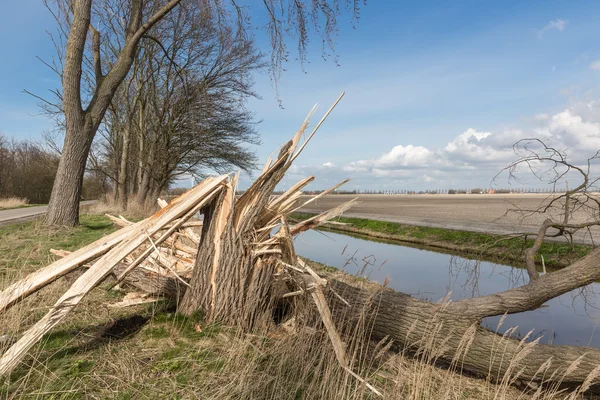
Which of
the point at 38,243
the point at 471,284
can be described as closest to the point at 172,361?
the point at 38,243

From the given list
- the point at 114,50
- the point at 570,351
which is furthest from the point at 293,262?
the point at 114,50

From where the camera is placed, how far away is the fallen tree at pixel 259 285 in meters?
3.02

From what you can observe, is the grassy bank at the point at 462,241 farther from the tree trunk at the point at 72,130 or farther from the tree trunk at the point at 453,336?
the tree trunk at the point at 72,130

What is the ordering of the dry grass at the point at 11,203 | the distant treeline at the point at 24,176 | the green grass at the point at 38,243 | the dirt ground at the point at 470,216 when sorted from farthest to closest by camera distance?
the distant treeline at the point at 24,176 → the dry grass at the point at 11,203 → the dirt ground at the point at 470,216 → the green grass at the point at 38,243

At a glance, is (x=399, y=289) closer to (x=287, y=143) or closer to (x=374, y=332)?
(x=374, y=332)

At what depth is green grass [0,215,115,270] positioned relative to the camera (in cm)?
524

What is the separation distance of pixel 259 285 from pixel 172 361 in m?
0.99

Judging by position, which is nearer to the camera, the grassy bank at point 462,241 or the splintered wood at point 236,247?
the splintered wood at point 236,247

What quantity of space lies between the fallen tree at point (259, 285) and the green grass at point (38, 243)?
2.04 meters

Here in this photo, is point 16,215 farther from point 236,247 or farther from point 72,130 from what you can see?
point 236,247

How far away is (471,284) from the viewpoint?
24.4ft

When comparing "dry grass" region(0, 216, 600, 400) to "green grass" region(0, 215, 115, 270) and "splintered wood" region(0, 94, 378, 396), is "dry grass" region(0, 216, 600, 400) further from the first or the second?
"green grass" region(0, 215, 115, 270)

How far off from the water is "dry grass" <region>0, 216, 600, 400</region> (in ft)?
3.36

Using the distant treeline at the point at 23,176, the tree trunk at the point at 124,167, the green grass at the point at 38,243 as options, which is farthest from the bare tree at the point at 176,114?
the distant treeline at the point at 23,176
